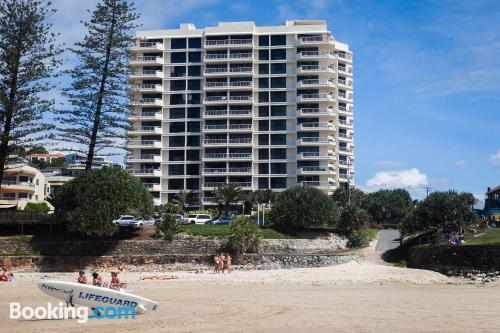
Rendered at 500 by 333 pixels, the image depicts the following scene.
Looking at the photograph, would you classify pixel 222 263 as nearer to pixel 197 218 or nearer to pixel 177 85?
pixel 197 218

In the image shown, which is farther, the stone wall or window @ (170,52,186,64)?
window @ (170,52,186,64)

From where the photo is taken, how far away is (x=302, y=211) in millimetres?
40156

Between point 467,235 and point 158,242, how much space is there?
860 inches

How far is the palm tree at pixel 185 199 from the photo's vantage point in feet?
216

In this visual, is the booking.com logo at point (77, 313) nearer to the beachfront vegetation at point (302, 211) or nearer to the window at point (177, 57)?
the beachfront vegetation at point (302, 211)

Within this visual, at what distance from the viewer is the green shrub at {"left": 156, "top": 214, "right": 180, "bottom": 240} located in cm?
3645

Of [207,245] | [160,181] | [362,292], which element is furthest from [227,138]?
[362,292]

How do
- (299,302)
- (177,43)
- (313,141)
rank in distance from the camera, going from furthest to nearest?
(177,43), (313,141), (299,302)

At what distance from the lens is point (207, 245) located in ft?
119

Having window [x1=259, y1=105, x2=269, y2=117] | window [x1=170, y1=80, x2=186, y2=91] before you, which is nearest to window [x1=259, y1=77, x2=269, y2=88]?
window [x1=259, y1=105, x2=269, y2=117]

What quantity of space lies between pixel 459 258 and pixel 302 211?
12033 mm

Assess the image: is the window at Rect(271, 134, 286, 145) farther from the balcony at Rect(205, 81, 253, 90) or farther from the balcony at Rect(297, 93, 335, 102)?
the balcony at Rect(205, 81, 253, 90)

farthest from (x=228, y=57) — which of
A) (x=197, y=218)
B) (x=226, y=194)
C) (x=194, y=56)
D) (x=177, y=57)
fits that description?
(x=197, y=218)

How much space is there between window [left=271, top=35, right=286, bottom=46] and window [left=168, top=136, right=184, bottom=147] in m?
18.3
